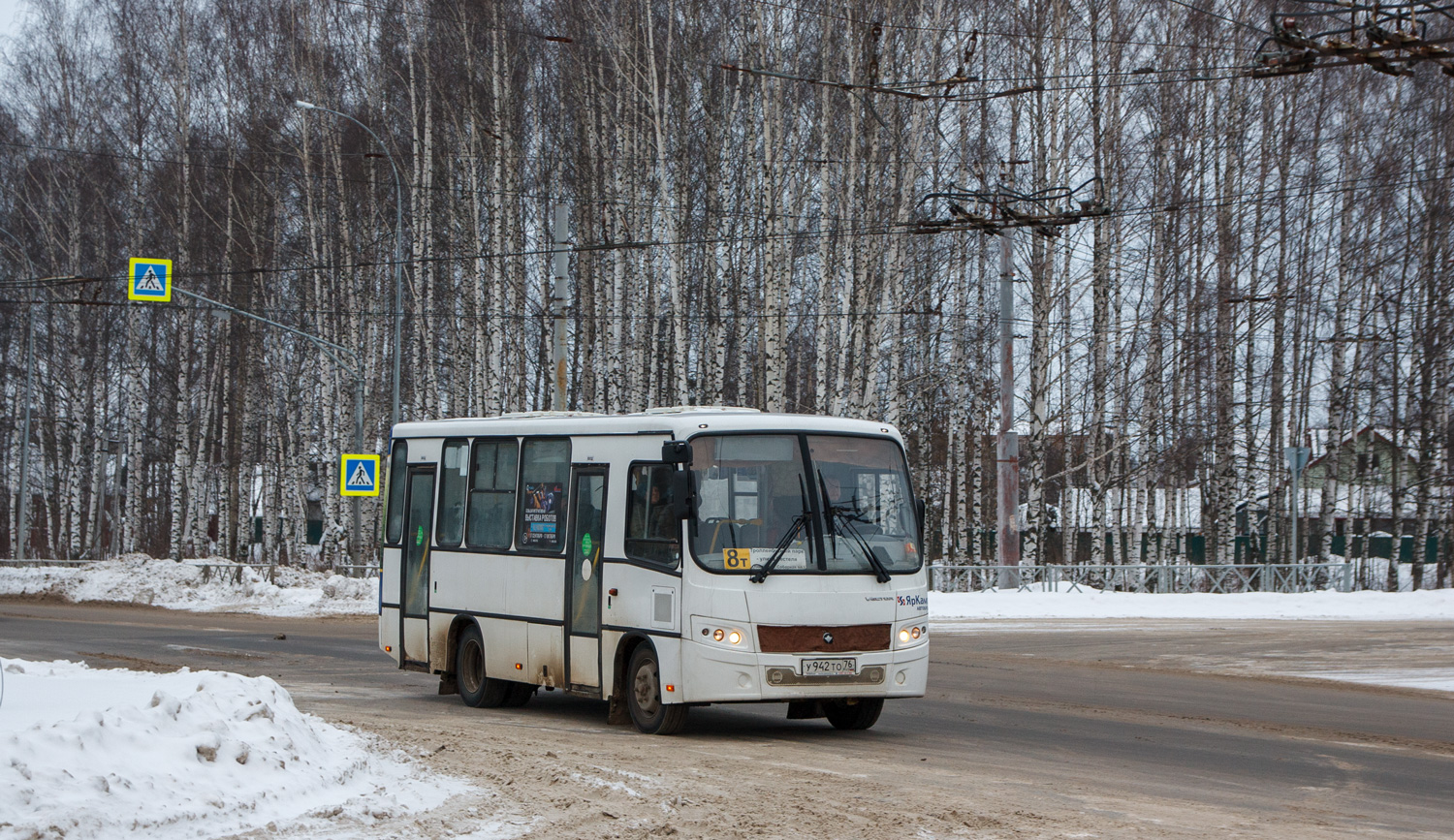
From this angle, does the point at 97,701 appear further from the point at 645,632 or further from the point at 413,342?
the point at 413,342

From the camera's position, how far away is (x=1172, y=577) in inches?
1459

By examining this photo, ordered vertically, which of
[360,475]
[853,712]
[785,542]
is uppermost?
[360,475]

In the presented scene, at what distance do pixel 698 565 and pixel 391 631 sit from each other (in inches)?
206

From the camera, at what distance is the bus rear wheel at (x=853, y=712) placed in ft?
42.9

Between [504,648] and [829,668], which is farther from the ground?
[829,668]

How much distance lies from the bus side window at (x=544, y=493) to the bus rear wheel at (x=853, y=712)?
2772 mm

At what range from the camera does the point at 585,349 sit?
46188mm

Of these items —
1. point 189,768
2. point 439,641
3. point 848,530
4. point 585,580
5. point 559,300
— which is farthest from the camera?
point 559,300

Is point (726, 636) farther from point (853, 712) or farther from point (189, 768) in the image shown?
point (189, 768)

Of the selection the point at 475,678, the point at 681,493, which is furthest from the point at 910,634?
the point at 475,678

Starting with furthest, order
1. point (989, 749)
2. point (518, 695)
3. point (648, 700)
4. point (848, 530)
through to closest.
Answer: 1. point (518, 695)
2. point (648, 700)
3. point (848, 530)
4. point (989, 749)

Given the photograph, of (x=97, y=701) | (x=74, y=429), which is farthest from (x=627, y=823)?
(x=74, y=429)

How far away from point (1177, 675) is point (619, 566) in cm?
900

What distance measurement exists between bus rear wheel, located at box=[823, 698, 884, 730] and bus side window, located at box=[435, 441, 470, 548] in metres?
4.17
